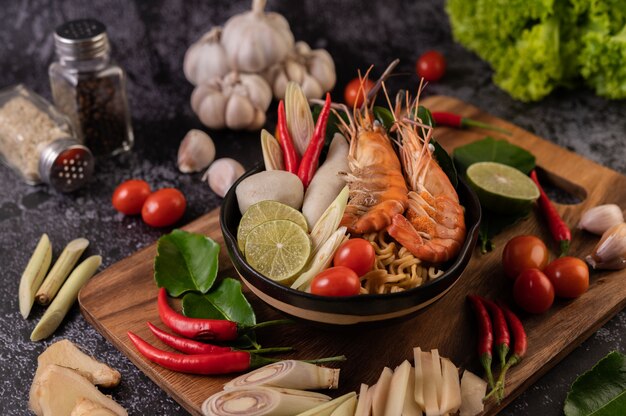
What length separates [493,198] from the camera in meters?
2.77

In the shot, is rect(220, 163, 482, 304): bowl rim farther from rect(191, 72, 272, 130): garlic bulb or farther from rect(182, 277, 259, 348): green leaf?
rect(191, 72, 272, 130): garlic bulb

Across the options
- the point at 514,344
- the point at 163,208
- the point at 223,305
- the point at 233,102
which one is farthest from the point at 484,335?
the point at 233,102

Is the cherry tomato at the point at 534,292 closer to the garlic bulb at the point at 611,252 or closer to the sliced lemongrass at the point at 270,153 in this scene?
the garlic bulb at the point at 611,252

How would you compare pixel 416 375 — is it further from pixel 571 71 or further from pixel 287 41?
pixel 571 71

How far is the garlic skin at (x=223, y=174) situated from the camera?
10.1ft

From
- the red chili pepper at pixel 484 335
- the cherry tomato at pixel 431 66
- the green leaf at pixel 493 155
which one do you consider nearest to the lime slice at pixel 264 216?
the red chili pepper at pixel 484 335

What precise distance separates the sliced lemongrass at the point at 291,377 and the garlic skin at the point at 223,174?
1.09 metres

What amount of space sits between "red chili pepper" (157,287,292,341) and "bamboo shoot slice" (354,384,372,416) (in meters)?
0.35

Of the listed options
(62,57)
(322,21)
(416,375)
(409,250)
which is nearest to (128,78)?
(62,57)

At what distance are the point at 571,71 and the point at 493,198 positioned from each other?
1.34 meters

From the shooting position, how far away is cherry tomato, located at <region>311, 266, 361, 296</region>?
207 centimetres

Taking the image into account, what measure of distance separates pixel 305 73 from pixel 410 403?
204cm

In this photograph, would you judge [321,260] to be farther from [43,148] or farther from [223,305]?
[43,148]

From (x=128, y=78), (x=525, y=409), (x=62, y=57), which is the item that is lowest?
(x=128, y=78)
